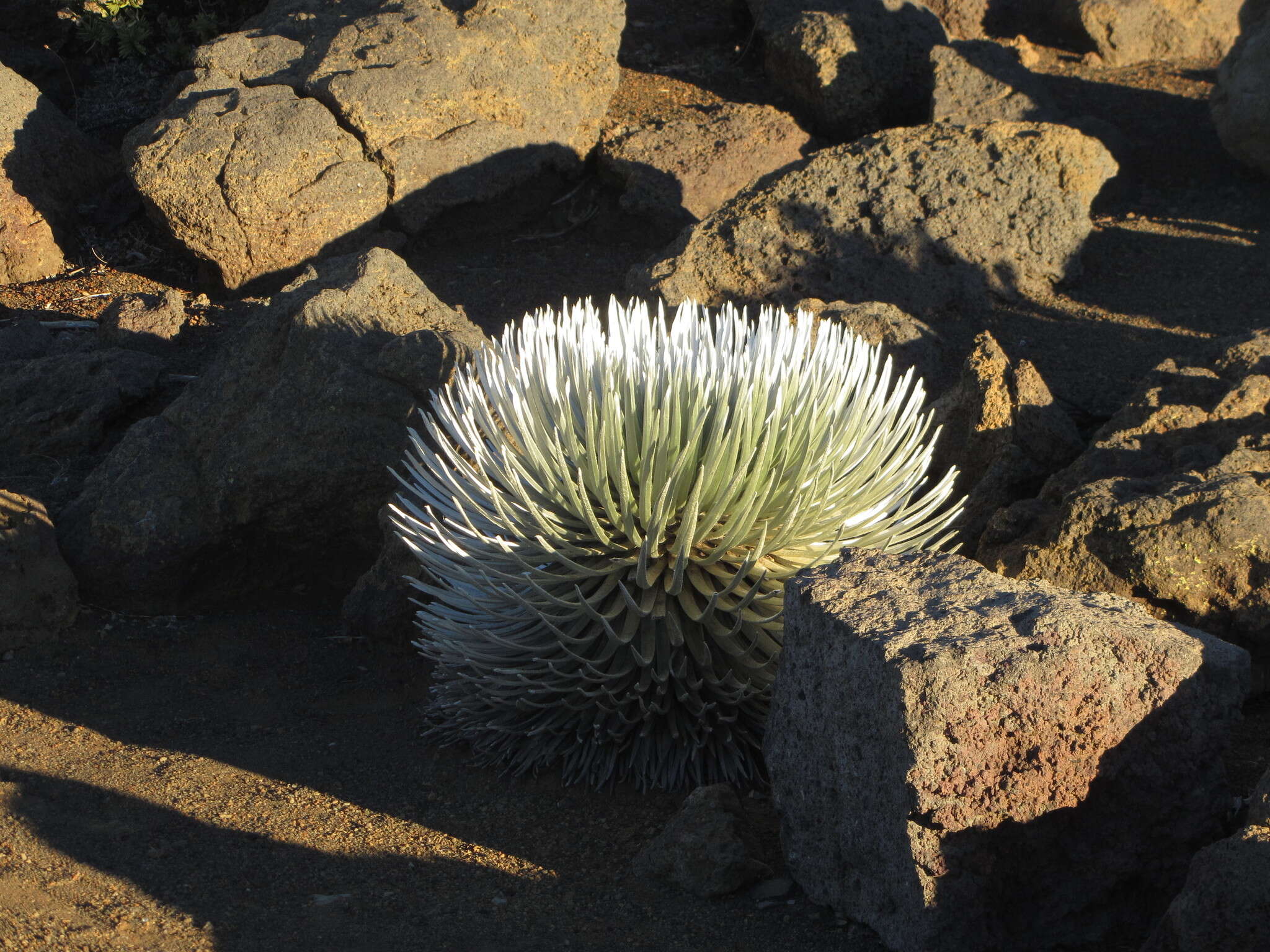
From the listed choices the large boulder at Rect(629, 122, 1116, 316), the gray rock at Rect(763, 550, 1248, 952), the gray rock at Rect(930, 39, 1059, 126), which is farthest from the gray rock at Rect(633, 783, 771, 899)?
Answer: the gray rock at Rect(930, 39, 1059, 126)

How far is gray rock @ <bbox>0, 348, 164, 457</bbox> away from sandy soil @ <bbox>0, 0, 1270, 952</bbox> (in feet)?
0.29

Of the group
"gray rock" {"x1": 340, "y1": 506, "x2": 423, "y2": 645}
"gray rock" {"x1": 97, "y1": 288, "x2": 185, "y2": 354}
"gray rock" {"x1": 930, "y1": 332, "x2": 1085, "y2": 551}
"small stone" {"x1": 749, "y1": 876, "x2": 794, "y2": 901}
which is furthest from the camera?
"gray rock" {"x1": 97, "y1": 288, "x2": 185, "y2": 354}

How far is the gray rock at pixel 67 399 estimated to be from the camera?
4.24 meters

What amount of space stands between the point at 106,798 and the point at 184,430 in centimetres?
149

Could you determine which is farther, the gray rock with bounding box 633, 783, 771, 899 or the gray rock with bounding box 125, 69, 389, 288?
the gray rock with bounding box 125, 69, 389, 288

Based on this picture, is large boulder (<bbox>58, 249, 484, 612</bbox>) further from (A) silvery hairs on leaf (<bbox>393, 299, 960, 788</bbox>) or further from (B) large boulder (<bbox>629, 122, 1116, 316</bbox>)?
(B) large boulder (<bbox>629, 122, 1116, 316</bbox>)

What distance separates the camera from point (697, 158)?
5547mm

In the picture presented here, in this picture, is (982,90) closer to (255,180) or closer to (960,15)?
(960,15)

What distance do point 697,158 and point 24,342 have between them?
9.42 feet

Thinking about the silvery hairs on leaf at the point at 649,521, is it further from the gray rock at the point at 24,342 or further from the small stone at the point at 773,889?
the gray rock at the point at 24,342

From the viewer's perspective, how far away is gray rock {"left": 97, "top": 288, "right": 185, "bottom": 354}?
475cm

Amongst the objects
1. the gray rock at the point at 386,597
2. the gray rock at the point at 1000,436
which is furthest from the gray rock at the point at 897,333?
the gray rock at the point at 386,597

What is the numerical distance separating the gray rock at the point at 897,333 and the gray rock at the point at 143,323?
8.19 ft

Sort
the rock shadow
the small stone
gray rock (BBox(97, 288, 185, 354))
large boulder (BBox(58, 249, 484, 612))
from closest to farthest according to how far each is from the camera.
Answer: the rock shadow
the small stone
large boulder (BBox(58, 249, 484, 612))
gray rock (BBox(97, 288, 185, 354))
